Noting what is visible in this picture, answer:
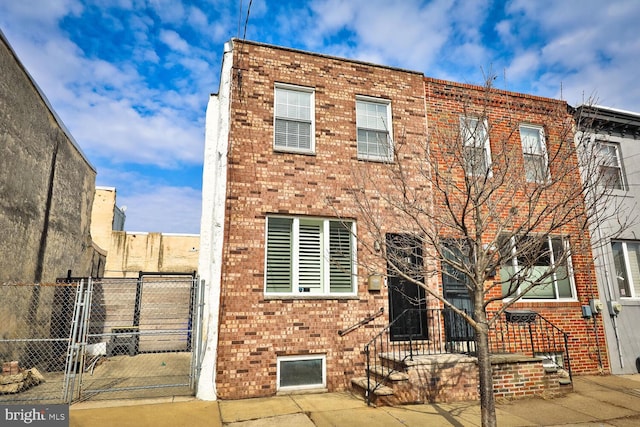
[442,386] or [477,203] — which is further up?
[477,203]

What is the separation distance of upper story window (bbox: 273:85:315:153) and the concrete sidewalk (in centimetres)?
497

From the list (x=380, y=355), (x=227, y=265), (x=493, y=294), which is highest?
(x=227, y=265)

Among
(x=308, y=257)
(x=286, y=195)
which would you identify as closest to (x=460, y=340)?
(x=308, y=257)

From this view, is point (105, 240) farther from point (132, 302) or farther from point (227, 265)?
point (227, 265)

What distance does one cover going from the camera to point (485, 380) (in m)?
4.98

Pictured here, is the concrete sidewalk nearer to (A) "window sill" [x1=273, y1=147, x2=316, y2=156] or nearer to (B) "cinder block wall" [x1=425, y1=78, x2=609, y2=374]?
(B) "cinder block wall" [x1=425, y1=78, x2=609, y2=374]

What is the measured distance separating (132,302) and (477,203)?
1618cm

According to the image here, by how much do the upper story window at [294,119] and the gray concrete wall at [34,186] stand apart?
5592 millimetres

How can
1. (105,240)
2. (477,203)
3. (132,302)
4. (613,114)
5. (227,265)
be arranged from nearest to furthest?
(477,203) → (227,265) → (613,114) → (132,302) → (105,240)

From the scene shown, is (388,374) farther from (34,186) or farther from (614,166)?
(34,186)

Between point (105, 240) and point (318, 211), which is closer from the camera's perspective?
point (318, 211)

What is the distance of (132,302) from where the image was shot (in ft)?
→ 56.2

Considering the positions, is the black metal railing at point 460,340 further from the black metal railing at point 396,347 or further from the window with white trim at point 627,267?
the window with white trim at point 627,267

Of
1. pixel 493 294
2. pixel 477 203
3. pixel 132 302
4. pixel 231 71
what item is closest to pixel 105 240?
pixel 132 302
